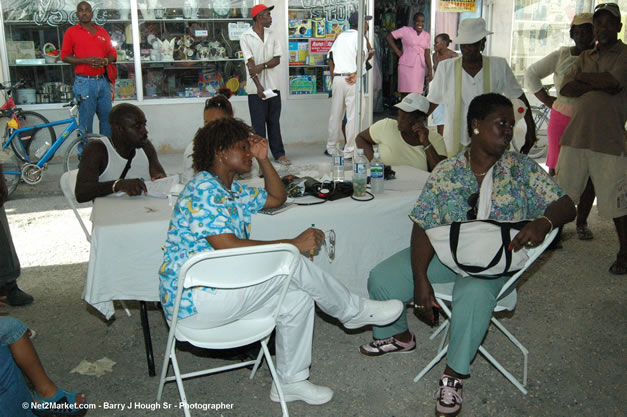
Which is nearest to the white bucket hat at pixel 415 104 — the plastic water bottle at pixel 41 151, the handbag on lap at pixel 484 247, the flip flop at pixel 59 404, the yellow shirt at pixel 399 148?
the yellow shirt at pixel 399 148

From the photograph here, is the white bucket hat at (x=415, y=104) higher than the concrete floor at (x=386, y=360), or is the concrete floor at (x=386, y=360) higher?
the white bucket hat at (x=415, y=104)

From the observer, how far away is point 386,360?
326cm

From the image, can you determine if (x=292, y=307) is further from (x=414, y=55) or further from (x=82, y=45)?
(x=414, y=55)

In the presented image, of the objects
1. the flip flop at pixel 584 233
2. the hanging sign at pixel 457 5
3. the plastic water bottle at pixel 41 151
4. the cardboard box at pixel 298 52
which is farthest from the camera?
the hanging sign at pixel 457 5

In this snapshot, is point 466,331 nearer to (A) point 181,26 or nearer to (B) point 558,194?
(B) point 558,194

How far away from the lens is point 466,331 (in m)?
2.67

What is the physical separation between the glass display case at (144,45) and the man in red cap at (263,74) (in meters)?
1.37

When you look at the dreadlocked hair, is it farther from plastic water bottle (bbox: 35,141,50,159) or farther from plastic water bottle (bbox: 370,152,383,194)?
plastic water bottle (bbox: 35,141,50,159)

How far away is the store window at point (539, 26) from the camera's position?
11.0m

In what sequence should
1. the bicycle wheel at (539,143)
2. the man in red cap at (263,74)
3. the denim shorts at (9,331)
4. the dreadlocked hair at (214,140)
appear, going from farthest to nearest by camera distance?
the bicycle wheel at (539,143)
the man in red cap at (263,74)
the dreadlocked hair at (214,140)
the denim shorts at (9,331)

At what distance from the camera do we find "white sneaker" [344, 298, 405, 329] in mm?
2949

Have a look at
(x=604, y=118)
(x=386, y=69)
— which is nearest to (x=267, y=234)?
(x=604, y=118)

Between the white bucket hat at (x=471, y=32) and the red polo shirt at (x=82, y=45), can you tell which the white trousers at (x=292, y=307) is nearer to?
the white bucket hat at (x=471, y=32)

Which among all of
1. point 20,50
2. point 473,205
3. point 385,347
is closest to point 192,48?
point 20,50
